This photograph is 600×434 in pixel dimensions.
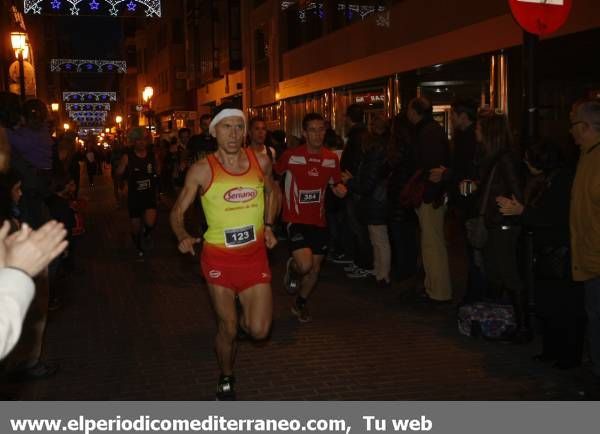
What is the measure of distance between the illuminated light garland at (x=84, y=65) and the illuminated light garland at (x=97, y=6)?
47.8m

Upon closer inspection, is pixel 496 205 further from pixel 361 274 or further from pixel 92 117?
pixel 92 117

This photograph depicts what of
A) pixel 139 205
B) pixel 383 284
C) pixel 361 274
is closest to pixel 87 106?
pixel 139 205

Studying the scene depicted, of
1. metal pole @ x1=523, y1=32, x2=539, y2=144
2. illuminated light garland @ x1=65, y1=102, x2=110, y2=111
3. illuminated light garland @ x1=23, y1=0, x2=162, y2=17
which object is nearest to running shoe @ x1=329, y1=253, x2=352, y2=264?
metal pole @ x1=523, y1=32, x2=539, y2=144

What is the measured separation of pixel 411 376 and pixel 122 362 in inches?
96.4

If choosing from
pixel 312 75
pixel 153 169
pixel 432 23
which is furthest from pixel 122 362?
pixel 312 75

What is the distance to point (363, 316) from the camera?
7.61 m

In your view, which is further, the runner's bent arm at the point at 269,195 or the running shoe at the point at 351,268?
the running shoe at the point at 351,268

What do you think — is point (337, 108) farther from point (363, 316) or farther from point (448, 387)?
point (448, 387)

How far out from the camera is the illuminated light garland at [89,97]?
117 metres

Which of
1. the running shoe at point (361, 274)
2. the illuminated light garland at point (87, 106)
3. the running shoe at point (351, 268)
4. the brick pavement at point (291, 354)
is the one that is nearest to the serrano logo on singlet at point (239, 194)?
the brick pavement at point (291, 354)

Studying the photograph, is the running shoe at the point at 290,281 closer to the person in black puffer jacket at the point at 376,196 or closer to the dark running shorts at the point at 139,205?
the person in black puffer jacket at the point at 376,196

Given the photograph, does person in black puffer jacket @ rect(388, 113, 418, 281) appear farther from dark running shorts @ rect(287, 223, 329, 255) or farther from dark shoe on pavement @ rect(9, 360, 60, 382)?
dark shoe on pavement @ rect(9, 360, 60, 382)

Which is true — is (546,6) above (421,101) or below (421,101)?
above

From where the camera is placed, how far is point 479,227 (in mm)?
6484
